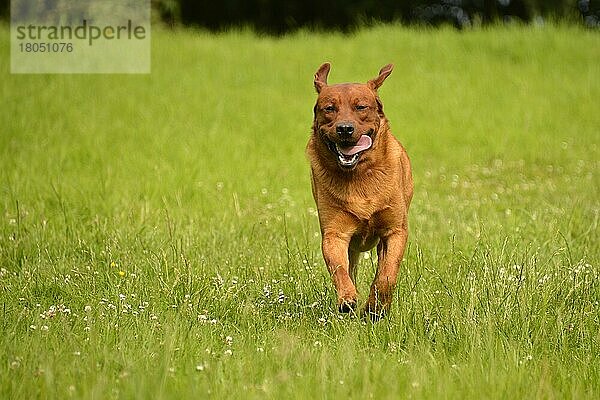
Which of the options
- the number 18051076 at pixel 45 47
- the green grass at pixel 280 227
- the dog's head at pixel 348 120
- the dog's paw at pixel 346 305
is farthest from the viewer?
the number 18051076 at pixel 45 47

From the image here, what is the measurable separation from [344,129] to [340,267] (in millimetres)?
711

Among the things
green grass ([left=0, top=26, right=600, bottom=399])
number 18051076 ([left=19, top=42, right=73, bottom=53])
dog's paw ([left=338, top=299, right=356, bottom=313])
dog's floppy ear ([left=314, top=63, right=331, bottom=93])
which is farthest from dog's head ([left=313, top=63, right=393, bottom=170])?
number 18051076 ([left=19, top=42, right=73, bottom=53])

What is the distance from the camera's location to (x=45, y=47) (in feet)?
51.0

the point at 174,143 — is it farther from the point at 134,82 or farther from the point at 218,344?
the point at 218,344

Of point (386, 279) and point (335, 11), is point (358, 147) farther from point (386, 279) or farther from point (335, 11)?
point (335, 11)

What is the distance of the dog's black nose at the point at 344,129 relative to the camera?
489cm

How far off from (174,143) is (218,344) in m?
7.61

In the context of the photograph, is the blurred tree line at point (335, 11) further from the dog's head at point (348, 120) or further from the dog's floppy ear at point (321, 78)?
the dog's head at point (348, 120)

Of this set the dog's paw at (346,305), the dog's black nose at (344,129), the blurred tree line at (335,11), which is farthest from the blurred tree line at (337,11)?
the dog's paw at (346,305)

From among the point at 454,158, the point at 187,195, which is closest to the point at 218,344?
the point at 187,195

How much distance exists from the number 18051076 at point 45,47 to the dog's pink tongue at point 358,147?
37.0 ft

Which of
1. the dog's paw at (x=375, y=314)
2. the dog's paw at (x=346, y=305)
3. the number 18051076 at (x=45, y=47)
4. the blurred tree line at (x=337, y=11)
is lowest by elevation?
the dog's paw at (x=375, y=314)

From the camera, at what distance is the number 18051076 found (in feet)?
A: 50.3

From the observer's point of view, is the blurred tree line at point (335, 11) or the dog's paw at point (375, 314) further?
the blurred tree line at point (335, 11)
